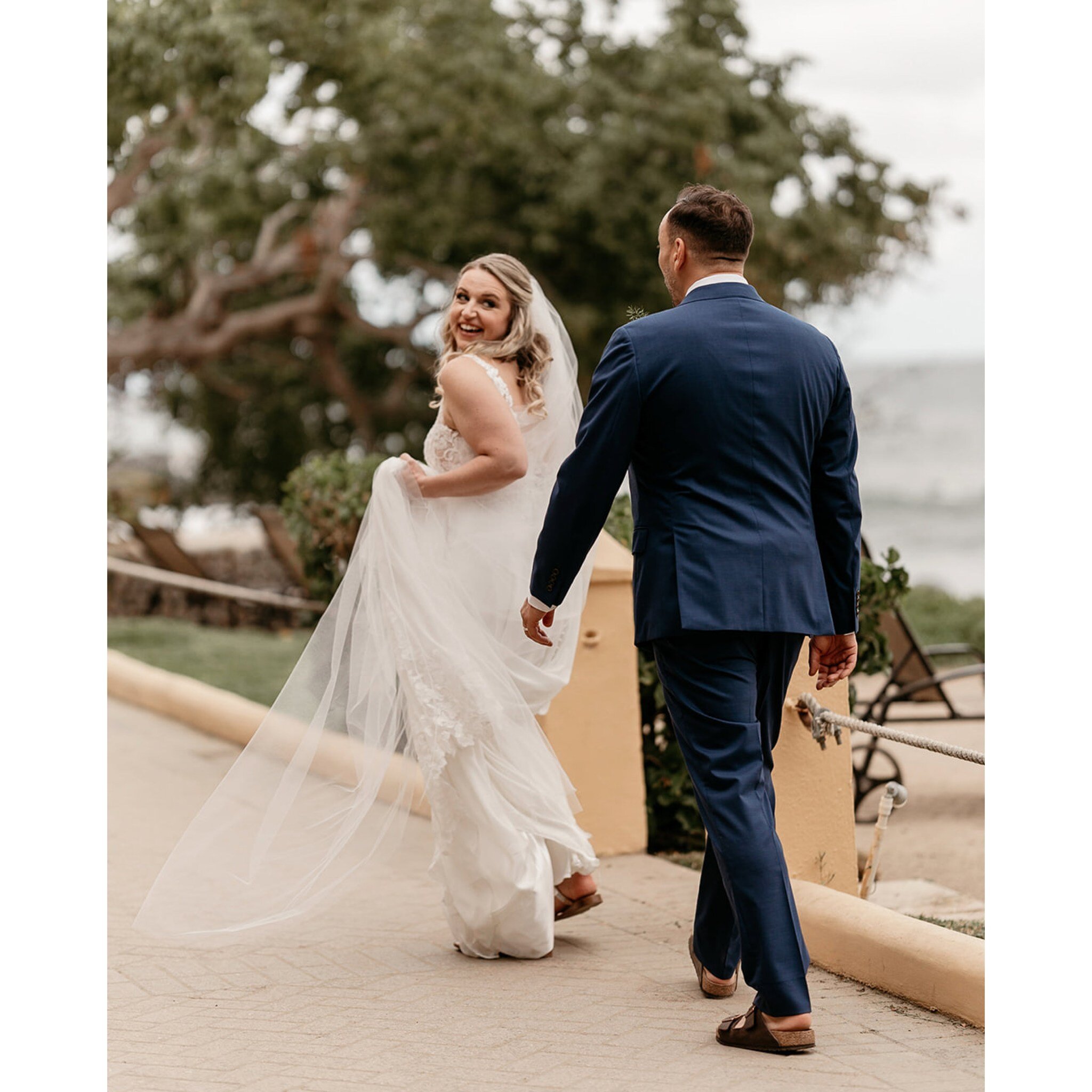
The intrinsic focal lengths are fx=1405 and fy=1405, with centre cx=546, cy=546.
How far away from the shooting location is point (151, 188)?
17.5m

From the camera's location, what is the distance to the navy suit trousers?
3541mm

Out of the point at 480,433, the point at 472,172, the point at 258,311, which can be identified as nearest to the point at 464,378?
the point at 480,433

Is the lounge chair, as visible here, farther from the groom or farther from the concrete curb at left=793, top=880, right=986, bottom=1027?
the groom

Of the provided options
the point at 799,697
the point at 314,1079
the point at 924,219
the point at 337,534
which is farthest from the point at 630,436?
the point at 924,219

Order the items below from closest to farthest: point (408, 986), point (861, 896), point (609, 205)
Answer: point (408, 986) < point (861, 896) < point (609, 205)

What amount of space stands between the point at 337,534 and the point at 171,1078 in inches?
193

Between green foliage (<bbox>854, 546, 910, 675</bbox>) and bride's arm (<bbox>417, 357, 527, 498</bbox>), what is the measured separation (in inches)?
97.2

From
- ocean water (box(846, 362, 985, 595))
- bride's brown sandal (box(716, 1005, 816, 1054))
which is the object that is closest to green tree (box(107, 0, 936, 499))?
bride's brown sandal (box(716, 1005, 816, 1054))

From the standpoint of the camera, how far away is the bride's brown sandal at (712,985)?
405 centimetres

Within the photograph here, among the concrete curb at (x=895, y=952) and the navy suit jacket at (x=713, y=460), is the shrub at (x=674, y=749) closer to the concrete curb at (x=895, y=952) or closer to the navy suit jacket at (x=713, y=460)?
the concrete curb at (x=895, y=952)

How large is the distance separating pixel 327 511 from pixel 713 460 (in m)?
4.96

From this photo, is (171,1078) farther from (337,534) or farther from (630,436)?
(337,534)

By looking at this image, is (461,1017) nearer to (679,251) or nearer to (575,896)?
(575,896)

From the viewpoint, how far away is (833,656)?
3953 mm
